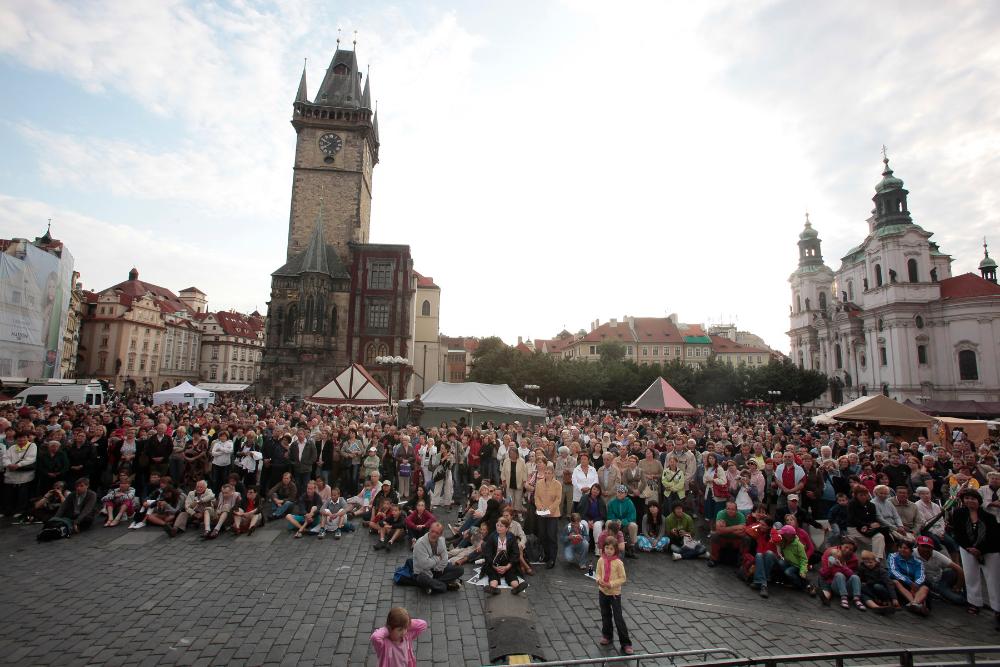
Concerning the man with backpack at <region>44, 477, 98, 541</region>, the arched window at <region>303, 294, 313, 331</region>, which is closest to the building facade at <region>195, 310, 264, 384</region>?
the arched window at <region>303, 294, 313, 331</region>

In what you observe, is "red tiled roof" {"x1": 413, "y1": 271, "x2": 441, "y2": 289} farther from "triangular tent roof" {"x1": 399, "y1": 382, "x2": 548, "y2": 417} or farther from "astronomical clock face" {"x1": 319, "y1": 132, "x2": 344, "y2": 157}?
"triangular tent roof" {"x1": 399, "y1": 382, "x2": 548, "y2": 417}

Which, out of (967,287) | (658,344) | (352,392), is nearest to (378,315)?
(352,392)

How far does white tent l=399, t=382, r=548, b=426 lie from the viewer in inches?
764

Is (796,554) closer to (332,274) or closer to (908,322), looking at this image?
(332,274)

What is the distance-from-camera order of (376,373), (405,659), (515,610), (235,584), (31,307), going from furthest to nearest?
1. (376,373)
2. (31,307)
3. (235,584)
4. (515,610)
5. (405,659)

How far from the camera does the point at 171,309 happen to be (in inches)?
2731

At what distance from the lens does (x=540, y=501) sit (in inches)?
341

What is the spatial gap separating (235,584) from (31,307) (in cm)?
3251

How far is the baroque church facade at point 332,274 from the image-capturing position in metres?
38.7

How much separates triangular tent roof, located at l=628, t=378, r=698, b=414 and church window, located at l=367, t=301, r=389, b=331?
81.5 feet

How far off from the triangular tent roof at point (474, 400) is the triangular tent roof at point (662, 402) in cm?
485

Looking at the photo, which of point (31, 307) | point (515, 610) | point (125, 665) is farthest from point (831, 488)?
point (31, 307)

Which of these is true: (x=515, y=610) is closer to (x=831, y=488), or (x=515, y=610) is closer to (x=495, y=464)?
(x=495, y=464)

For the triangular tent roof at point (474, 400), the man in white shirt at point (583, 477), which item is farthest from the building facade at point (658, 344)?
the man in white shirt at point (583, 477)
